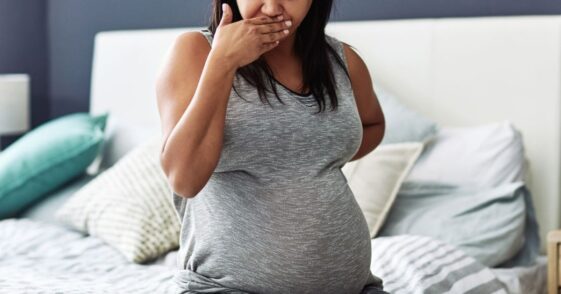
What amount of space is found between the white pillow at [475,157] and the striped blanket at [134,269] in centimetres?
46

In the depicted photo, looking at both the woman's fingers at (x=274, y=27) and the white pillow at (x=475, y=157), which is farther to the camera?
the white pillow at (x=475, y=157)

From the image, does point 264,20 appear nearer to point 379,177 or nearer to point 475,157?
point 379,177

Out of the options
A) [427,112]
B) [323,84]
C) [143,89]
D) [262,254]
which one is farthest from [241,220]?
[143,89]

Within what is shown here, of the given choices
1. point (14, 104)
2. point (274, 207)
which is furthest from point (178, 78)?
point (14, 104)

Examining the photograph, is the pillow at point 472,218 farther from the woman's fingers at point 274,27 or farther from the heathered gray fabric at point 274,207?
the woman's fingers at point 274,27

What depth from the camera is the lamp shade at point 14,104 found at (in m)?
3.89

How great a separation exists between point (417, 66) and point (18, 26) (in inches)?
85.6

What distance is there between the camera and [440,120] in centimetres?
291

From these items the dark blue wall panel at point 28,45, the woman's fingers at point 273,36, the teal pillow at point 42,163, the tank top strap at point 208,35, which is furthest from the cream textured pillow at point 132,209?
the dark blue wall panel at point 28,45

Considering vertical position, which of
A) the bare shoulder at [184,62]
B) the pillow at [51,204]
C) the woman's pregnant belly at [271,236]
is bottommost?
the pillow at [51,204]

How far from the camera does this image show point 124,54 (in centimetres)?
372

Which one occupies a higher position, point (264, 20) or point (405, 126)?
point (264, 20)

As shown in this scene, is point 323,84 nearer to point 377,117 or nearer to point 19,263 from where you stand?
point 377,117

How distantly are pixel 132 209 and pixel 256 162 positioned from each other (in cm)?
137
